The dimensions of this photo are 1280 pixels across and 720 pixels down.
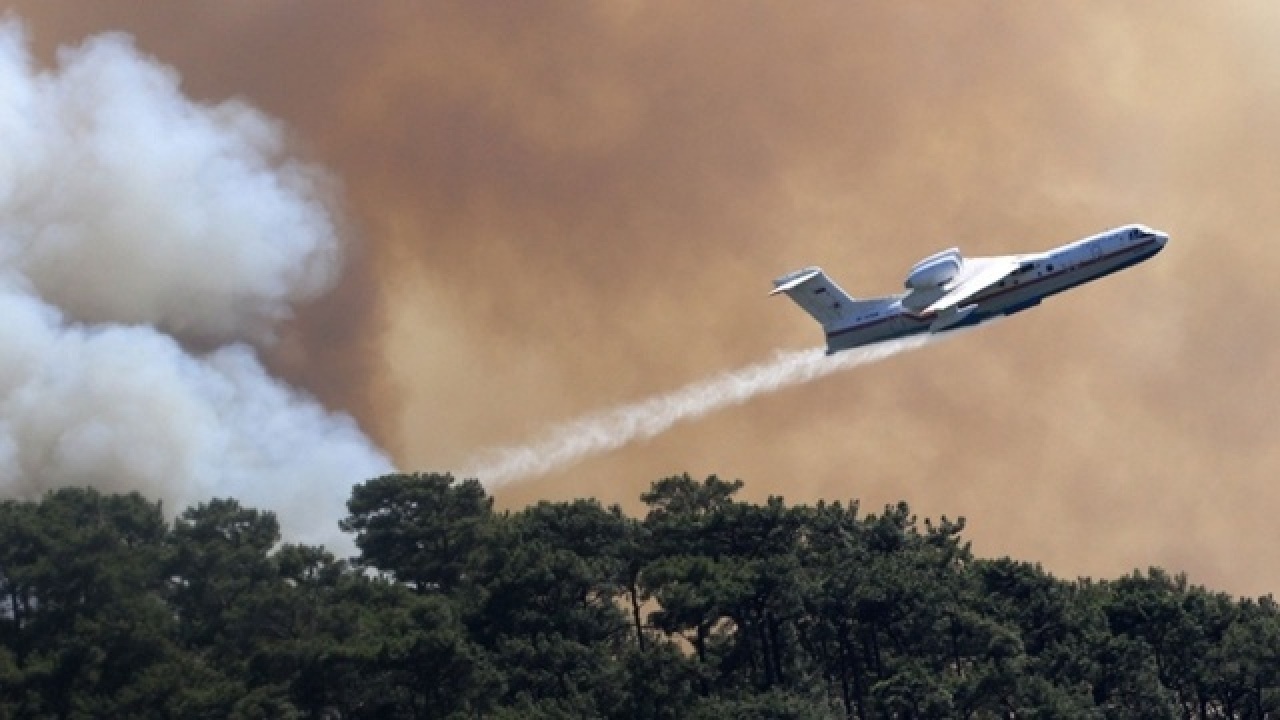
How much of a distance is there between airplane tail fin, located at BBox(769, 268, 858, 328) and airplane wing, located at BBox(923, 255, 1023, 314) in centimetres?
659

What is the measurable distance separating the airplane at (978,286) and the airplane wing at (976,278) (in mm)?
64

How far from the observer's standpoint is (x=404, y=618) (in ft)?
459

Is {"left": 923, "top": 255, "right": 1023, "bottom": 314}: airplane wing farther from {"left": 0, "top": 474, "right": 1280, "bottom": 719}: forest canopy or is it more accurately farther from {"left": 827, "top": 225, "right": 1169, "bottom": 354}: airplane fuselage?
{"left": 0, "top": 474, "right": 1280, "bottom": 719}: forest canopy

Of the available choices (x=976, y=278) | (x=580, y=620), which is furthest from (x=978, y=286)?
(x=580, y=620)

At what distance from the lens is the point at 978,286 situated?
15975 centimetres

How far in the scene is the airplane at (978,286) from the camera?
160m

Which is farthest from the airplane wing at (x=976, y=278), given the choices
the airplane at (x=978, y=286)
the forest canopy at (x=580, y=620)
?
the forest canopy at (x=580, y=620)

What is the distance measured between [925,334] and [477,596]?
33.2 m


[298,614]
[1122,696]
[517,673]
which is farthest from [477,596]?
[1122,696]

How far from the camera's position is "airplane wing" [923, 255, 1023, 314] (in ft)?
520

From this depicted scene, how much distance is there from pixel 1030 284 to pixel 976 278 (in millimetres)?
3545

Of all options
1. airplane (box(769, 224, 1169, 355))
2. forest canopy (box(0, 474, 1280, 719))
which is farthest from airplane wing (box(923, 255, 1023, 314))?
forest canopy (box(0, 474, 1280, 719))

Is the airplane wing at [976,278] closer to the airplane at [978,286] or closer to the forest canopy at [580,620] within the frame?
the airplane at [978,286]

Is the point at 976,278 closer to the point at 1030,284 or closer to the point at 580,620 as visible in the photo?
the point at 1030,284
